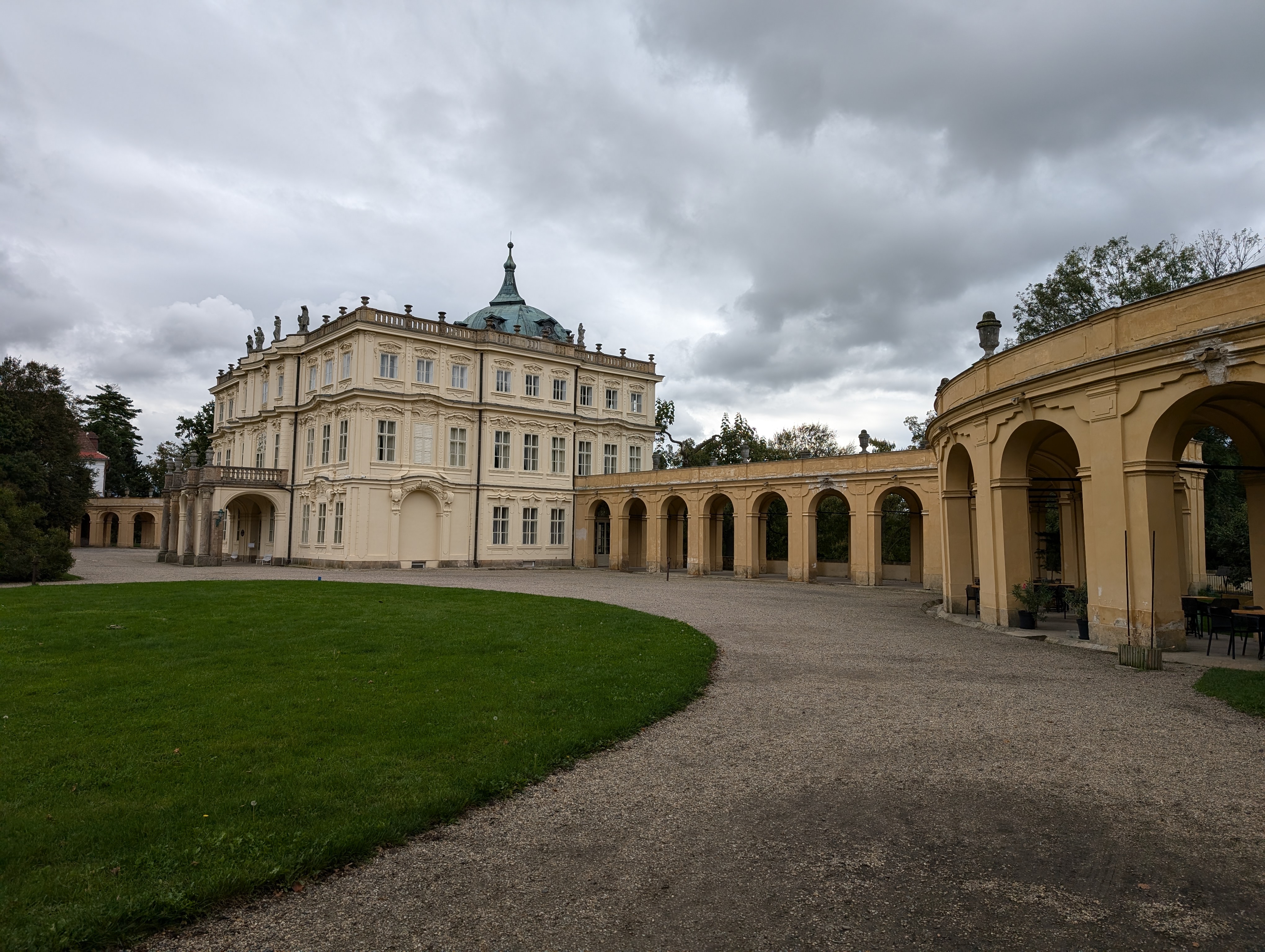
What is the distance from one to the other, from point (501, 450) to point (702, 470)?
11430 mm

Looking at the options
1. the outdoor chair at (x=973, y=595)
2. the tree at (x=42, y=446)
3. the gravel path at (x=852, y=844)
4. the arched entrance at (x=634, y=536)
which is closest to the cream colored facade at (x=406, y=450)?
the arched entrance at (x=634, y=536)

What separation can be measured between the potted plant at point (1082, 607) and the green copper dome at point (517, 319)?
35.0m

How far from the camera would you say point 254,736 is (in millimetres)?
6883

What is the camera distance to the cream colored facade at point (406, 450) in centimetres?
3731

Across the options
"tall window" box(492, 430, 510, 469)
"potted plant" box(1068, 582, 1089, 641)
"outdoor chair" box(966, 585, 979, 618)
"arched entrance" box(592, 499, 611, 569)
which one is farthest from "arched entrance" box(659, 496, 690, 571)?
"potted plant" box(1068, 582, 1089, 641)

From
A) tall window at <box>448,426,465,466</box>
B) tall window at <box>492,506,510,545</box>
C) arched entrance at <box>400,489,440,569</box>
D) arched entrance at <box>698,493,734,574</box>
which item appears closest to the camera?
arched entrance at <box>698,493,734,574</box>

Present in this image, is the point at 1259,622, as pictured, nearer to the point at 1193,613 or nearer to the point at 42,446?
the point at 1193,613

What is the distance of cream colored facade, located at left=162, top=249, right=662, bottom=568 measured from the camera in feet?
122

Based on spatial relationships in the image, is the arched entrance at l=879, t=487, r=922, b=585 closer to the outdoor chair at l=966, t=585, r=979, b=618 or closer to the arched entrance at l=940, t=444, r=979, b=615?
the arched entrance at l=940, t=444, r=979, b=615

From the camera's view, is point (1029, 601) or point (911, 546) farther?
point (911, 546)

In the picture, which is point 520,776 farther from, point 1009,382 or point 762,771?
point 1009,382

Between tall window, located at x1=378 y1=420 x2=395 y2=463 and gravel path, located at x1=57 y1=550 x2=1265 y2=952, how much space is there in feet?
103

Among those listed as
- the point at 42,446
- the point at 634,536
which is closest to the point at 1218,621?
the point at 634,536

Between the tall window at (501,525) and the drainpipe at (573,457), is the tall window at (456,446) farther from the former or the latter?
the drainpipe at (573,457)
